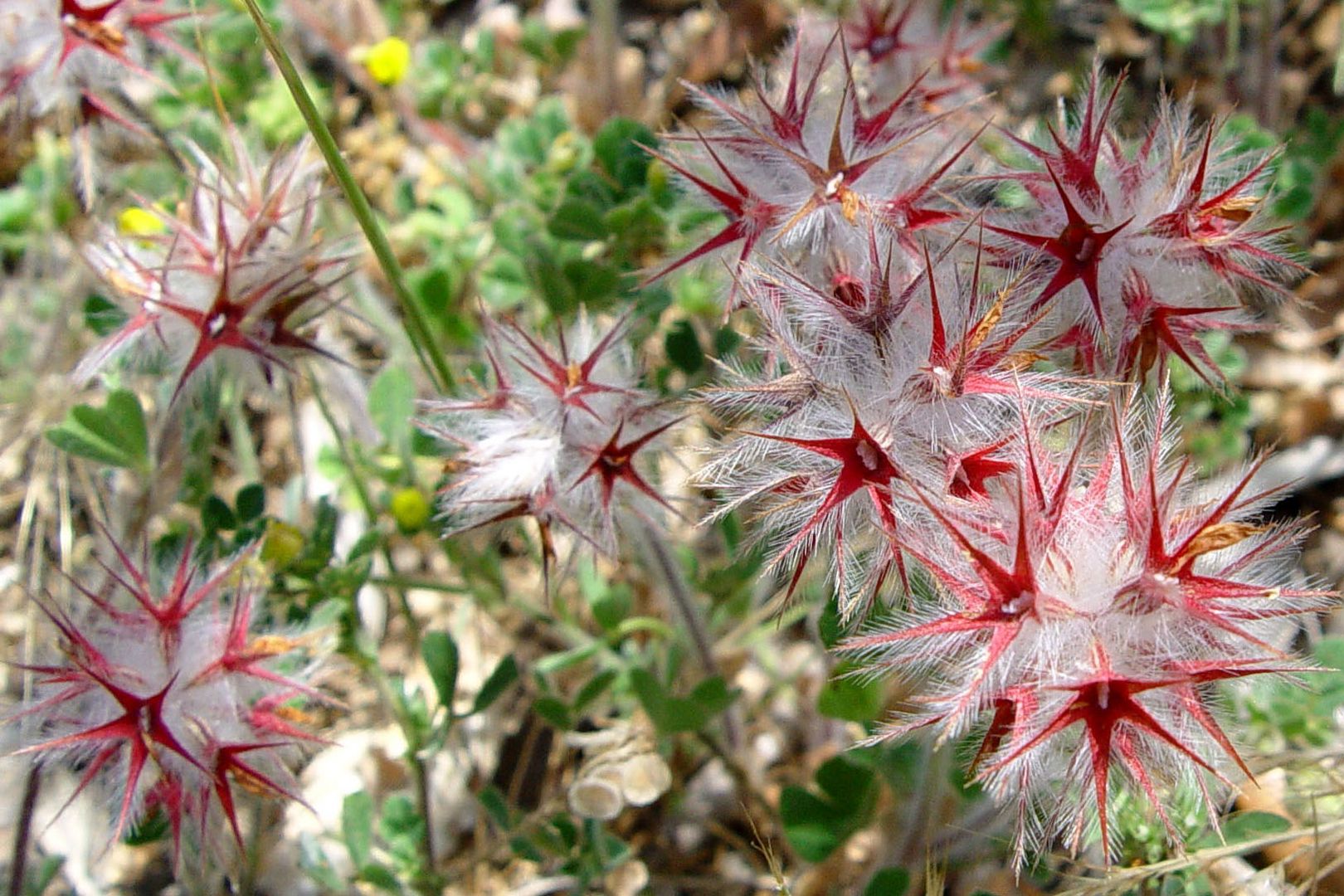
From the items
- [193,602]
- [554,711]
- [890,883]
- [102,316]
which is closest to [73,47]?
[102,316]

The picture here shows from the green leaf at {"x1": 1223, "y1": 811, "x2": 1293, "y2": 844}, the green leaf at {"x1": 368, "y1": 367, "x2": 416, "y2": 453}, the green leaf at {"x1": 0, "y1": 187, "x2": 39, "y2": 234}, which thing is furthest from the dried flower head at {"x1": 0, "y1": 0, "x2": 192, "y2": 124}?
the green leaf at {"x1": 1223, "y1": 811, "x2": 1293, "y2": 844}

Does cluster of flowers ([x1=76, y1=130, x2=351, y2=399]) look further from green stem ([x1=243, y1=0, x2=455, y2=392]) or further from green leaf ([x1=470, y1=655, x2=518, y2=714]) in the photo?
green leaf ([x1=470, y1=655, x2=518, y2=714])

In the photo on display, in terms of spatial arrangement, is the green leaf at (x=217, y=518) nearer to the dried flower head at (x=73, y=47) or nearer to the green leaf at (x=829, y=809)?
the dried flower head at (x=73, y=47)

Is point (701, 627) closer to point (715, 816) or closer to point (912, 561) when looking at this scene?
point (715, 816)

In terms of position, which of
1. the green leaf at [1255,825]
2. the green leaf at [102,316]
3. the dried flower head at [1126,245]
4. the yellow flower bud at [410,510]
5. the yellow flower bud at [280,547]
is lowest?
the green leaf at [1255,825]

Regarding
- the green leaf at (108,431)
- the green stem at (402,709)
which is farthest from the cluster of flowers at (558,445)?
the green leaf at (108,431)

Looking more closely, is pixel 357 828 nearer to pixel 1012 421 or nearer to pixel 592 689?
pixel 592 689

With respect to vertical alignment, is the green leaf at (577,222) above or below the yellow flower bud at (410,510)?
above
